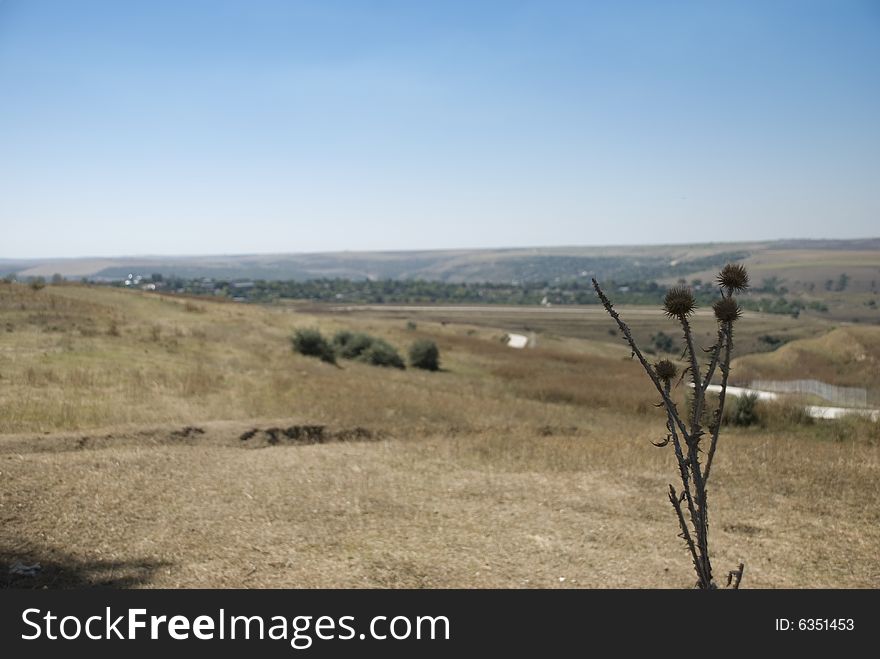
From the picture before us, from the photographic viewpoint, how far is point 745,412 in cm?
2133

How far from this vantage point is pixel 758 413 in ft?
70.3

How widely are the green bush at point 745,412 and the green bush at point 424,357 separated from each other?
13938 mm

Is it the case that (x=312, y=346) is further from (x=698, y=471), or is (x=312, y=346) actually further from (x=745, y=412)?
(x=698, y=471)

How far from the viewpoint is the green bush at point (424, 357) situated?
31719 millimetres

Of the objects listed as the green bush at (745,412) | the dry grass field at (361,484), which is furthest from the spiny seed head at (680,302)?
the green bush at (745,412)

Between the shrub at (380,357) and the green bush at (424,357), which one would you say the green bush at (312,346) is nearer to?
the shrub at (380,357)

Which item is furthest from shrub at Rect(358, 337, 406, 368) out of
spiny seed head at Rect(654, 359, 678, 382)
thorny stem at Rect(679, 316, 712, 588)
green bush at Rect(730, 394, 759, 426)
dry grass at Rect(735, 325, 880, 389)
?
thorny stem at Rect(679, 316, 712, 588)

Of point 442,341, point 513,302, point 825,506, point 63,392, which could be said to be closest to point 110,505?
point 63,392

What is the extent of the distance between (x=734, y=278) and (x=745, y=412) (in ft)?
61.4

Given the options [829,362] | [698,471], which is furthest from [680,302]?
[829,362]

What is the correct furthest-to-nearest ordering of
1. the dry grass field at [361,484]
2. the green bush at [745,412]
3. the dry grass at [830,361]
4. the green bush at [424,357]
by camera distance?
the green bush at [424,357] → the dry grass at [830,361] → the green bush at [745,412] → the dry grass field at [361,484]

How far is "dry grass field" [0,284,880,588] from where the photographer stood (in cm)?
837

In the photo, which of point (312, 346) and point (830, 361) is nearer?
point (312, 346)
